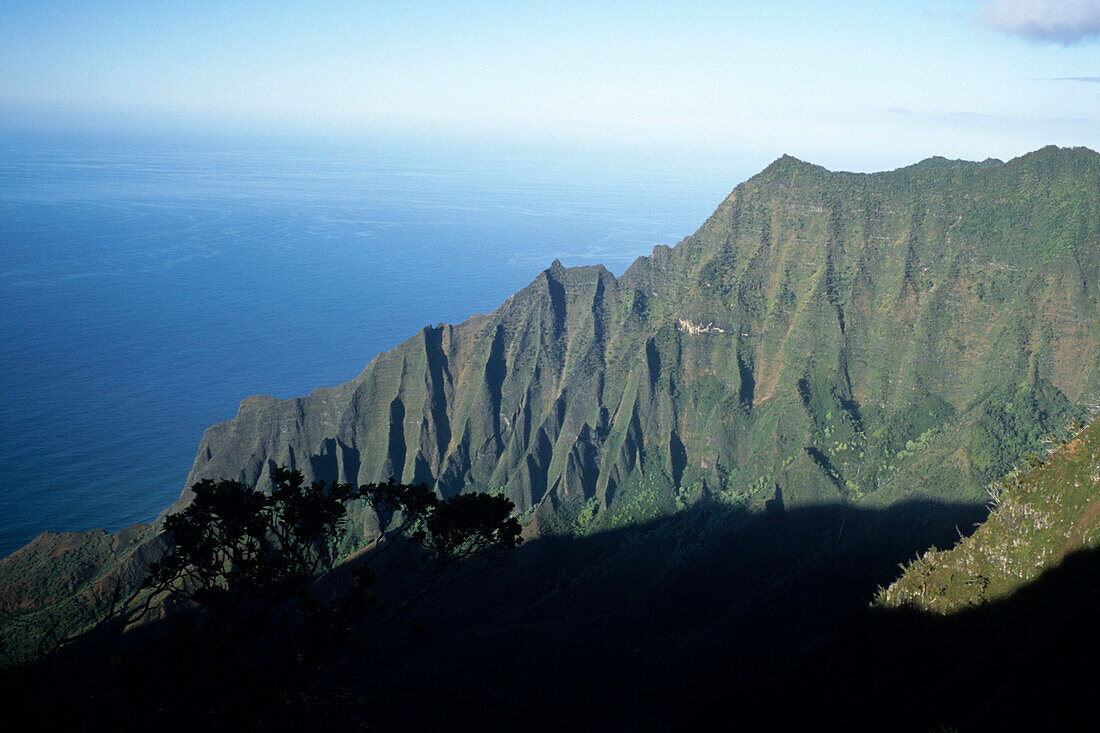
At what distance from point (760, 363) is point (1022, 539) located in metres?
63.1

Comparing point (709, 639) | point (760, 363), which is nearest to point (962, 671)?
point (709, 639)

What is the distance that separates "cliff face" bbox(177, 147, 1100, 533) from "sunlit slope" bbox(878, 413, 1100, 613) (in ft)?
133

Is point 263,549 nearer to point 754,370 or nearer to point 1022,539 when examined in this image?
point 1022,539

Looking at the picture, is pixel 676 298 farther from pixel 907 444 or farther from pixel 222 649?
pixel 222 649

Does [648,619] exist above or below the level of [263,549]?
below

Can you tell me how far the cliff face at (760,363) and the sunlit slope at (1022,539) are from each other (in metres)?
40.6

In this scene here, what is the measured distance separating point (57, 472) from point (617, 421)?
3366 inches

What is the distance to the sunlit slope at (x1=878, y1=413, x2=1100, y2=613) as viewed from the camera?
111 ft

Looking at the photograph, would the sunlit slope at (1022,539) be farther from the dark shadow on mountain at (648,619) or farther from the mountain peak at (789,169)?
the mountain peak at (789,169)

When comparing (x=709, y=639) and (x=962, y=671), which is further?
(x=709, y=639)

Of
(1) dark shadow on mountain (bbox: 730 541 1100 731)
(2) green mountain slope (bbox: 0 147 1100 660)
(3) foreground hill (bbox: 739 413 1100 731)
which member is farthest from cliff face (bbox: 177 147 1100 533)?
(1) dark shadow on mountain (bbox: 730 541 1100 731)

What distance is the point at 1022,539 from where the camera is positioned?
35750 millimetres

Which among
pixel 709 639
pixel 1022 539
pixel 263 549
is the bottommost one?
pixel 709 639

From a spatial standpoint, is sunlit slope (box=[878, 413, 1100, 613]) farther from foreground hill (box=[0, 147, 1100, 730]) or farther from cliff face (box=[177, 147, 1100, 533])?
cliff face (box=[177, 147, 1100, 533])
